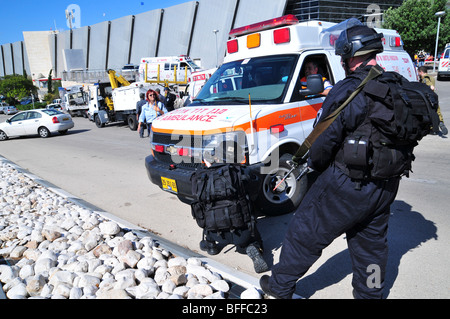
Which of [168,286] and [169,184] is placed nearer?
[168,286]

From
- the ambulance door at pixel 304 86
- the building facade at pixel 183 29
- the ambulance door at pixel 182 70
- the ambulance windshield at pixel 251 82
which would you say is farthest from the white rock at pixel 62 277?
the building facade at pixel 183 29

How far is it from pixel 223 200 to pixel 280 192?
58.6 inches

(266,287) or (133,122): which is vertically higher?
(133,122)

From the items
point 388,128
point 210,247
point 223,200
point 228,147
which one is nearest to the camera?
point 388,128

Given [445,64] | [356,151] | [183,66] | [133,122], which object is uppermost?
[183,66]

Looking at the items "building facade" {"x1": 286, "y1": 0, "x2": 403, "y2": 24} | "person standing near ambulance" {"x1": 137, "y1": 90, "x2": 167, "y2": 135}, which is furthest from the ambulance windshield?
"building facade" {"x1": 286, "y1": 0, "x2": 403, "y2": 24}

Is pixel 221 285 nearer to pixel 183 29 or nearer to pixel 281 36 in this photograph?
pixel 281 36

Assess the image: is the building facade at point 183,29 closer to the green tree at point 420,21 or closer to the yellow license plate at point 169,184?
the green tree at point 420,21

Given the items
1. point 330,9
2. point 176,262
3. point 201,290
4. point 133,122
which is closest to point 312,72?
point 176,262

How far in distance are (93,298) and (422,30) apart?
121 ft

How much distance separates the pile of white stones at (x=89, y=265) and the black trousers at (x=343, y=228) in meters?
0.50

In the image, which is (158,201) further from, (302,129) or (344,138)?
(344,138)

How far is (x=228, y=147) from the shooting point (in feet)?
12.5

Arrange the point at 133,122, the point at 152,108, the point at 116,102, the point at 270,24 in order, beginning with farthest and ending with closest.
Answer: the point at 116,102 → the point at 133,122 → the point at 152,108 → the point at 270,24
